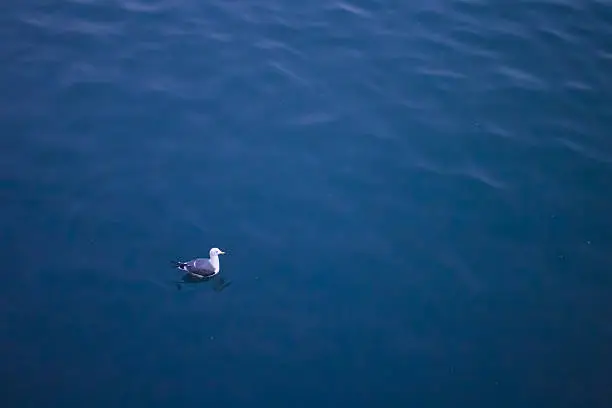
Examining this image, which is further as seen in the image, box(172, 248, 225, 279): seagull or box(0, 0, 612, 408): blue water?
box(172, 248, 225, 279): seagull

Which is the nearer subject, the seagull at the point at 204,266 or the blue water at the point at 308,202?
the blue water at the point at 308,202

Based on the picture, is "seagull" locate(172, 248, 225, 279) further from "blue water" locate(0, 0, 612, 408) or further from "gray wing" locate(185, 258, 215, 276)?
"blue water" locate(0, 0, 612, 408)

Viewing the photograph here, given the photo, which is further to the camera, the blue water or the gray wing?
the gray wing

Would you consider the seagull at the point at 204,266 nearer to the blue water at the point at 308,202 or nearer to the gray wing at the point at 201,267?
the gray wing at the point at 201,267

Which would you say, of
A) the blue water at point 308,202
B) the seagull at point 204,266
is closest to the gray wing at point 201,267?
the seagull at point 204,266

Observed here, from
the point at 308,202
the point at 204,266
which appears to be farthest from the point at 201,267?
the point at 308,202

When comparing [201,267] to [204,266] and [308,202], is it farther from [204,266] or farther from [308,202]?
[308,202]

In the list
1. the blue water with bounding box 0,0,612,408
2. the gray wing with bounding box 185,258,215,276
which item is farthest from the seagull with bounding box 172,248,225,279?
the blue water with bounding box 0,0,612,408
